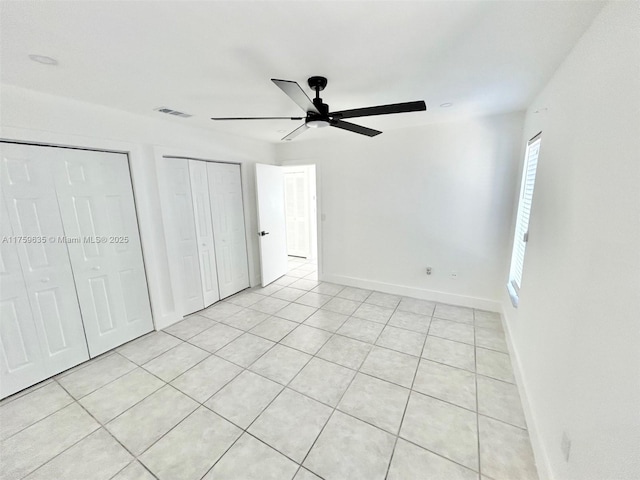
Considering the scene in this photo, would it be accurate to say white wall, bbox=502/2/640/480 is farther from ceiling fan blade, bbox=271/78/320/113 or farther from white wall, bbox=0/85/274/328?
white wall, bbox=0/85/274/328

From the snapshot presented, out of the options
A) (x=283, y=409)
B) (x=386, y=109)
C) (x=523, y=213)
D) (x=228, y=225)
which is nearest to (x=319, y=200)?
(x=228, y=225)

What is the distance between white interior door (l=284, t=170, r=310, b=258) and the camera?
5.95m

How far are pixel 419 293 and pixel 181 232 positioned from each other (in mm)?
3475

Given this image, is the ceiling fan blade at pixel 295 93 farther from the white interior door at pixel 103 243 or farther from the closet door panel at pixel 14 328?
the closet door panel at pixel 14 328

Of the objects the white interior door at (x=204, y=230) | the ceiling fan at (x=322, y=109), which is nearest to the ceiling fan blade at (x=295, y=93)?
the ceiling fan at (x=322, y=109)

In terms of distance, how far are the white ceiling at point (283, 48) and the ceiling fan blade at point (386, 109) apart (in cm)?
30

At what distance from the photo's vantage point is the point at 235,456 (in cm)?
159

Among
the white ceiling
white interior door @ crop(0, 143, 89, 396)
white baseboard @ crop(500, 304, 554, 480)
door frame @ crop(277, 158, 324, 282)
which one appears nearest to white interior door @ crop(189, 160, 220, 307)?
the white ceiling

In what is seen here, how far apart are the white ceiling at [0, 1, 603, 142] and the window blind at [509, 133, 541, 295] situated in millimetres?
566

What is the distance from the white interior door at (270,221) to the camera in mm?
4219

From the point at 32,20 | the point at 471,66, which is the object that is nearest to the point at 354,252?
the point at 471,66

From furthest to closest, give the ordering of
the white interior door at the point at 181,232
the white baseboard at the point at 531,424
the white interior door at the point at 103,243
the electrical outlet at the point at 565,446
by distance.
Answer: the white interior door at the point at 181,232, the white interior door at the point at 103,243, the white baseboard at the point at 531,424, the electrical outlet at the point at 565,446

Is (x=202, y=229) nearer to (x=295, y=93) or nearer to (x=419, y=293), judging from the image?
(x=295, y=93)

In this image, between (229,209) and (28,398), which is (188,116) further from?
(28,398)
